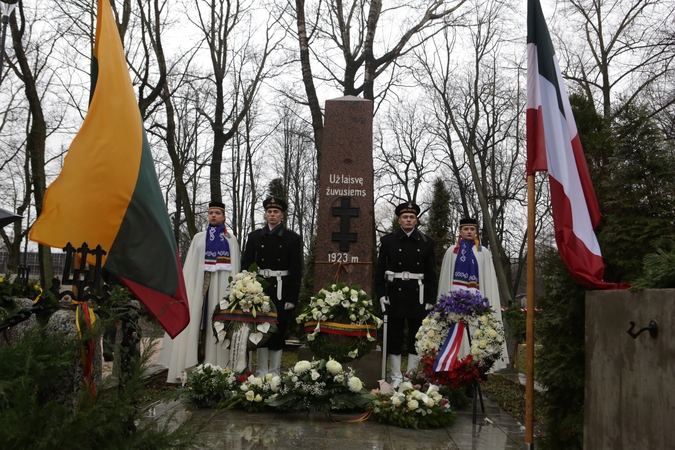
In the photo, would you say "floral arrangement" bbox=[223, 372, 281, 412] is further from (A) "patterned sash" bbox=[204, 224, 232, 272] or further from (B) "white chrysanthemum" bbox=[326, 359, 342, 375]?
(A) "patterned sash" bbox=[204, 224, 232, 272]

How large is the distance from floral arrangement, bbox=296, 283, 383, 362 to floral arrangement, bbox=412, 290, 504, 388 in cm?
59

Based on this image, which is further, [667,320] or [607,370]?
[607,370]

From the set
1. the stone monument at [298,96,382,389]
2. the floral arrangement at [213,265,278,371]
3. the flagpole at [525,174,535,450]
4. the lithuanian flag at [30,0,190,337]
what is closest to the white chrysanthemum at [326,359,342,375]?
the floral arrangement at [213,265,278,371]

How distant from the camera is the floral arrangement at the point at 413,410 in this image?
18.4 ft

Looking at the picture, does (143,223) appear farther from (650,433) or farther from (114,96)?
(650,433)

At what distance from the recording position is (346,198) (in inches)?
339

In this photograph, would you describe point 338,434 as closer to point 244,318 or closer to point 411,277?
point 244,318

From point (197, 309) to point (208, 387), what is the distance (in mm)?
1976

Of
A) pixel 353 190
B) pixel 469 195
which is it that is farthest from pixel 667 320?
pixel 469 195

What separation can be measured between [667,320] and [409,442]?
9.58ft

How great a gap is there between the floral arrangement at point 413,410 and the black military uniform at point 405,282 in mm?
1705

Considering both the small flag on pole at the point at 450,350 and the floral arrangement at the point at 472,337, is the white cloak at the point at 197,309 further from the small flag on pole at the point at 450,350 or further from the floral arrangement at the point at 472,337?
the small flag on pole at the point at 450,350

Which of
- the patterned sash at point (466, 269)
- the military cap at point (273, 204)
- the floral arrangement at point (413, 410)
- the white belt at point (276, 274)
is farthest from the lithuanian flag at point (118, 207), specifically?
the patterned sash at point (466, 269)

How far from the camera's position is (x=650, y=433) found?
2.63 m
